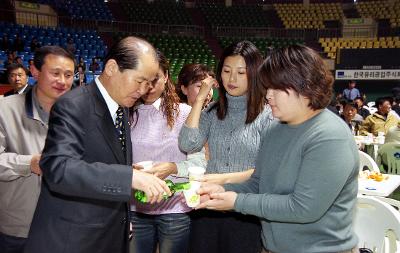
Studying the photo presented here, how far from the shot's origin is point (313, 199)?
137 centimetres

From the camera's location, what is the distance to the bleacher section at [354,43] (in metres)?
17.0

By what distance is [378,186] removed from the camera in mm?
3729

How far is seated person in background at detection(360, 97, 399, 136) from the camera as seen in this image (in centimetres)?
732

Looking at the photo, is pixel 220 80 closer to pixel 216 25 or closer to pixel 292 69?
pixel 292 69

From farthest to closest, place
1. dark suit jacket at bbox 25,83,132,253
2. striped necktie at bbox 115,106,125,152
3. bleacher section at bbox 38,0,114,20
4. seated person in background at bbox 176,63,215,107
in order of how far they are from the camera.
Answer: bleacher section at bbox 38,0,114,20 < seated person in background at bbox 176,63,215,107 < striped necktie at bbox 115,106,125,152 < dark suit jacket at bbox 25,83,132,253

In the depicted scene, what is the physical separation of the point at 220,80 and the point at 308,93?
0.91 metres

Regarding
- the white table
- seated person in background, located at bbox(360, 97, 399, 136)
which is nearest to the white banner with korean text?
seated person in background, located at bbox(360, 97, 399, 136)

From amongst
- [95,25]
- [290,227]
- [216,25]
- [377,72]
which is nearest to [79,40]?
[95,25]

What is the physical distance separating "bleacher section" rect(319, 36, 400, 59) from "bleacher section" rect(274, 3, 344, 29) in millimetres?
1938

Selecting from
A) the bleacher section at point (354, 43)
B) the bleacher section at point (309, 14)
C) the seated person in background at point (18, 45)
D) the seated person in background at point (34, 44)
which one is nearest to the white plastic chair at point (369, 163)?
the seated person in background at point (34, 44)

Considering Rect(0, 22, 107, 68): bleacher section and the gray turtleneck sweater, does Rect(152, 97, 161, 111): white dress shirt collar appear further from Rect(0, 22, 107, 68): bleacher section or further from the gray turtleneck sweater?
Answer: Rect(0, 22, 107, 68): bleacher section

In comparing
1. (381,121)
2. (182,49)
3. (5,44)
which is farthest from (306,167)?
(182,49)

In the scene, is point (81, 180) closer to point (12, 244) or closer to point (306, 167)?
point (306, 167)

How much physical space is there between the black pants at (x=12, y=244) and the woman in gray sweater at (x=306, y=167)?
1.24 m
